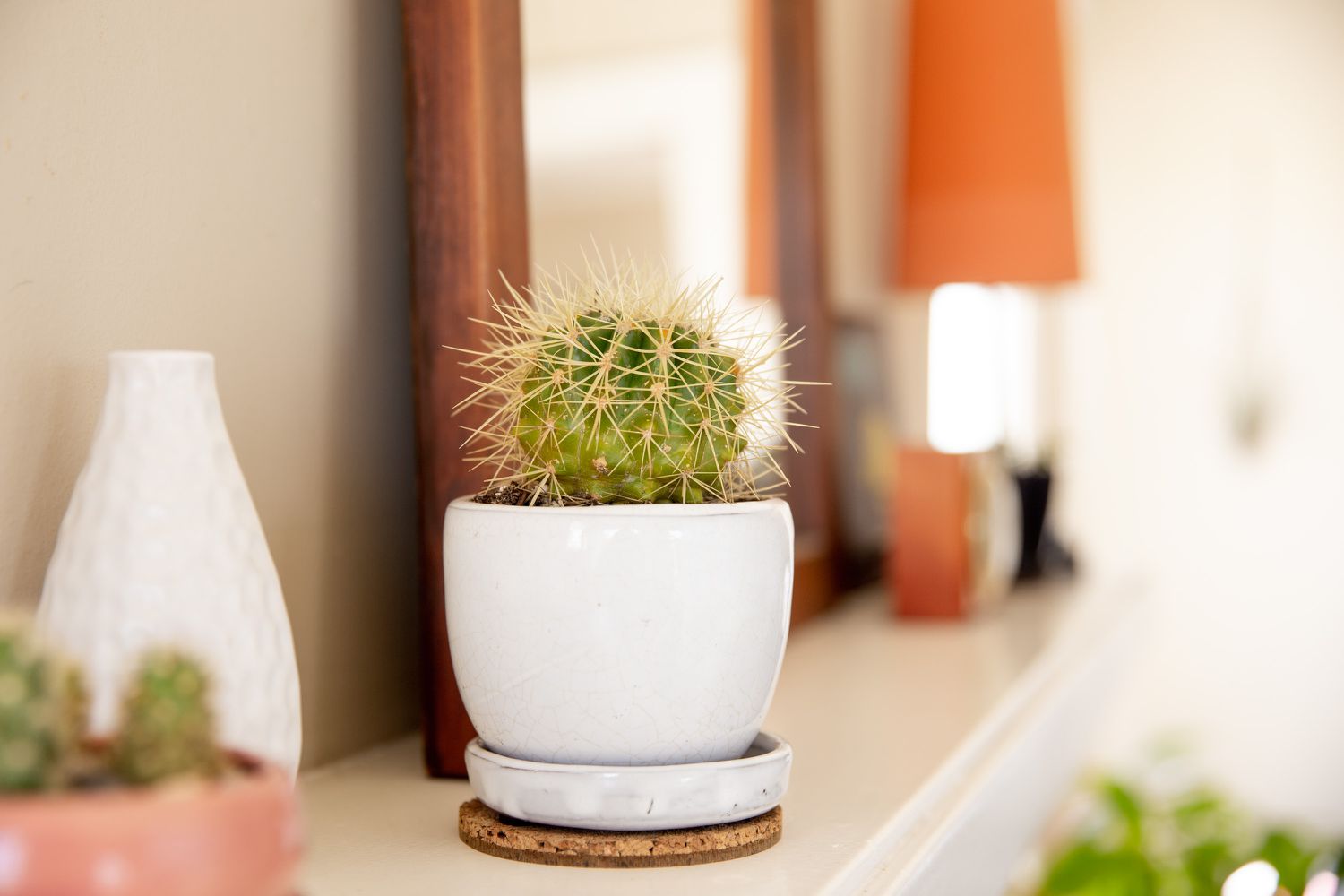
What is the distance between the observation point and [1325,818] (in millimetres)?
2977

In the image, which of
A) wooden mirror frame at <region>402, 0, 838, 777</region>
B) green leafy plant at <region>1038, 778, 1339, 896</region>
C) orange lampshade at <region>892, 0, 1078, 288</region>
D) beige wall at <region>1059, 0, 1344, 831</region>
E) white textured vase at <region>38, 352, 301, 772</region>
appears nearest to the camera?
white textured vase at <region>38, 352, 301, 772</region>

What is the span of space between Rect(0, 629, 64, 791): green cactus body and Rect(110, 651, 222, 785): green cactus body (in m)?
0.02

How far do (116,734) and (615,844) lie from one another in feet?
0.96

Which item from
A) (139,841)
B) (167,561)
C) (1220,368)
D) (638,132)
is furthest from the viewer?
(1220,368)

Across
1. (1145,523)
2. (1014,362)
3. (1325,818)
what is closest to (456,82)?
(1014,362)

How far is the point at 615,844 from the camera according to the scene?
554 millimetres

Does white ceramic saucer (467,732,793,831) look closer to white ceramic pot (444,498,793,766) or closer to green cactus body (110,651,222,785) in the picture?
white ceramic pot (444,498,793,766)

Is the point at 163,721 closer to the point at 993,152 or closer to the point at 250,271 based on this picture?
the point at 250,271

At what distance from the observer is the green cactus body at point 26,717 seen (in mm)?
281

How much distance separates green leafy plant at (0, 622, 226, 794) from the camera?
283 millimetres

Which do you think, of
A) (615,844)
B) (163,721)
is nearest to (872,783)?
(615,844)

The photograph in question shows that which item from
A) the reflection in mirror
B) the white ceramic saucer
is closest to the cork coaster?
the white ceramic saucer

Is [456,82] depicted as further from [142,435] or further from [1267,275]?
[1267,275]

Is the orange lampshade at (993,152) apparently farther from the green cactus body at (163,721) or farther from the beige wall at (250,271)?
the green cactus body at (163,721)
